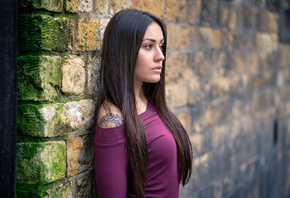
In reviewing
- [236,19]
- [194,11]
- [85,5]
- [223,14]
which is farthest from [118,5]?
[236,19]

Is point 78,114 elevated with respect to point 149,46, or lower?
lower

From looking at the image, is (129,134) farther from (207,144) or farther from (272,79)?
(272,79)

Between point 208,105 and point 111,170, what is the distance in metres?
2.16

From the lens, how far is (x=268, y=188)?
18.5 feet

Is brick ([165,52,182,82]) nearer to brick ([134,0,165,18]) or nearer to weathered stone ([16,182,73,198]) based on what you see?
brick ([134,0,165,18])

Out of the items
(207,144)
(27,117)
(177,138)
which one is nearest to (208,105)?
(207,144)

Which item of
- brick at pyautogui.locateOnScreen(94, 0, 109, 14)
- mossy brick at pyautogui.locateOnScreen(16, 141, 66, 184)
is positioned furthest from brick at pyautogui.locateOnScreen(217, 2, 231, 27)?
mossy brick at pyautogui.locateOnScreen(16, 141, 66, 184)

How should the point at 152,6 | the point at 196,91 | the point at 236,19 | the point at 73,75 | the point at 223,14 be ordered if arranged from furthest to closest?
1. the point at 236,19
2. the point at 223,14
3. the point at 196,91
4. the point at 152,6
5. the point at 73,75

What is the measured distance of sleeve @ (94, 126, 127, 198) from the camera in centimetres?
180

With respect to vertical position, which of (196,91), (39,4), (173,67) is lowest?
(196,91)

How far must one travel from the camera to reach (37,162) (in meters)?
1.76

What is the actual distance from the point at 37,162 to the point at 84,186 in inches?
15.3

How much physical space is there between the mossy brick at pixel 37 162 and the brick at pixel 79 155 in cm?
11

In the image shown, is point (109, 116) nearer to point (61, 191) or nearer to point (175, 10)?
point (61, 191)
